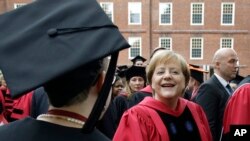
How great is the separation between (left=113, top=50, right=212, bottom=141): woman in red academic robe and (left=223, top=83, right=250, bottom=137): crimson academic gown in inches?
32.0

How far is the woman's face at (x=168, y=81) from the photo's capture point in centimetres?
299

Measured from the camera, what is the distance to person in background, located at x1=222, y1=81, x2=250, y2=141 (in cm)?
A: 376

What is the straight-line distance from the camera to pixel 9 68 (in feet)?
3.88

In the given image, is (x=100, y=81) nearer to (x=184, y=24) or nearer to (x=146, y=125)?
(x=146, y=125)

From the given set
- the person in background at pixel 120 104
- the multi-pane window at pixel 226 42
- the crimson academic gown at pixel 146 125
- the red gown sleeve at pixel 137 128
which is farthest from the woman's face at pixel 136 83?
the multi-pane window at pixel 226 42

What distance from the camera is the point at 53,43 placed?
47.1 inches

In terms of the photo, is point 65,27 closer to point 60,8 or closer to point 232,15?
point 60,8

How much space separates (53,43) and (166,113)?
187 centimetres

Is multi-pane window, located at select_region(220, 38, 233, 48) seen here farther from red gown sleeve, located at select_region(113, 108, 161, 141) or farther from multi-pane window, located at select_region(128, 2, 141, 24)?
red gown sleeve, located at select_region(113, 108, 161, 141)

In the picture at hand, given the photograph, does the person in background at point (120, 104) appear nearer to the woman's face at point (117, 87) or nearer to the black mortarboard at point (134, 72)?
the black mortarboard at point (134, 72)

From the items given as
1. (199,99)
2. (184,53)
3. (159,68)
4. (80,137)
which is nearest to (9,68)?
(80,137)

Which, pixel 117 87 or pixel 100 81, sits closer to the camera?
pixel 100 81

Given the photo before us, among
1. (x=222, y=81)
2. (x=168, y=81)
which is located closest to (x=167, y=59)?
(x=168, y=81)

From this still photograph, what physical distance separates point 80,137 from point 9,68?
1.01 ft
